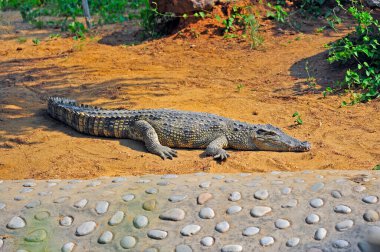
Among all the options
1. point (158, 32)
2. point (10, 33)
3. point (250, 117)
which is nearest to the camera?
point (250, 117)

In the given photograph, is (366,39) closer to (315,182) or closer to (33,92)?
(315,182)

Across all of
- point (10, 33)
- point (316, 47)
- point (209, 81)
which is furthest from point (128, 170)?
point (10, 33)

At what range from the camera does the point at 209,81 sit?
8.33 meters

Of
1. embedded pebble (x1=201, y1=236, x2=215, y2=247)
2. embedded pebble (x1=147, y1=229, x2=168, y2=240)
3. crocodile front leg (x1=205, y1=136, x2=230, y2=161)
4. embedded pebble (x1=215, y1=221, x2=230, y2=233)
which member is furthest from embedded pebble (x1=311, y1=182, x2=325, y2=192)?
crocodile front leg (x1=205, y1=136, x2=230, y2=161)

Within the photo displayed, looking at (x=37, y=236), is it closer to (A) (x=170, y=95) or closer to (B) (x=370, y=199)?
(B) (x=370, y=199)

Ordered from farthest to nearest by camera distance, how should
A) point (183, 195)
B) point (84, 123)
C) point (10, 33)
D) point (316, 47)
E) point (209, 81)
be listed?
1. point (10, 33)
2. point (316, 47)
3. point (209, 81)
4. point (84, 123)
5. point (183, 195)

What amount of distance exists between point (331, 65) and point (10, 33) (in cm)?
676

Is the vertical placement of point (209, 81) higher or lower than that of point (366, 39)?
lower

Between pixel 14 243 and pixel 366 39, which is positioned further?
pixel 366 39

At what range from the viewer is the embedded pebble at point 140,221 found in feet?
14.4

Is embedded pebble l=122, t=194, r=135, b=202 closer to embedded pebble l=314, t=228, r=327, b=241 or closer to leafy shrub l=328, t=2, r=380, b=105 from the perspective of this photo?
embedded pebble l=314, t=228, r=327, b=241

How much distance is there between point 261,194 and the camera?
458cm

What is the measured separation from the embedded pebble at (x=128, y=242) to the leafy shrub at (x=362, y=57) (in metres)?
3.91

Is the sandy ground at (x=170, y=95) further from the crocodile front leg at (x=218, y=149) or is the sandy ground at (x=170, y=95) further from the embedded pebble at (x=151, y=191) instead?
the embedded pebble at (x=151, y=191)
